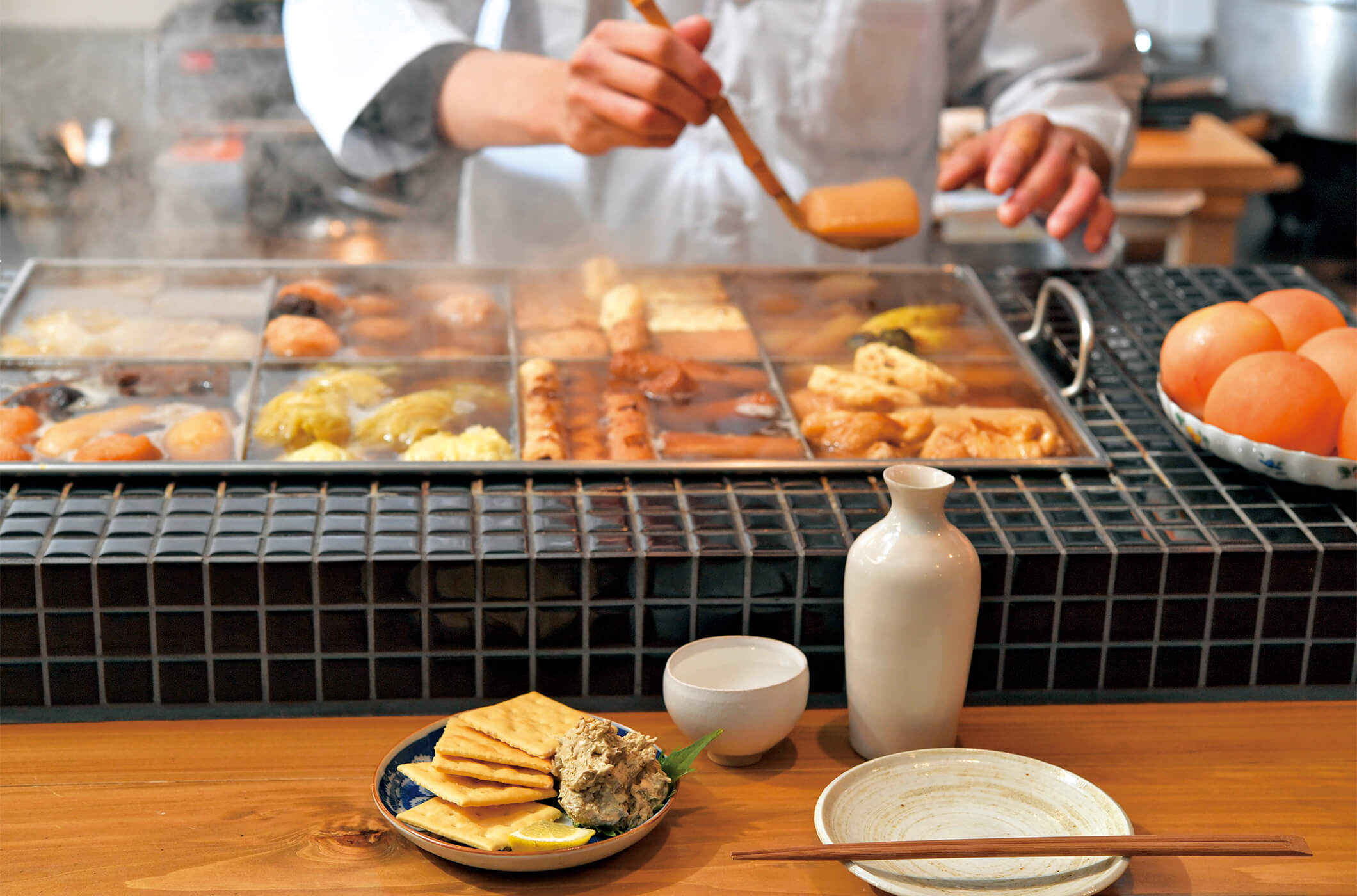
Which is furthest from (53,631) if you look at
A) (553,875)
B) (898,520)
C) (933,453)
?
(933,453)

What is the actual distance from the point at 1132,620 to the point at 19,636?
1.11 metres

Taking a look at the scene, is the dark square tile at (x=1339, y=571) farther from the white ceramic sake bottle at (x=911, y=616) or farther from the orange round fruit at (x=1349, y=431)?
the white ceramic sake bottle at (x=911, y=616)

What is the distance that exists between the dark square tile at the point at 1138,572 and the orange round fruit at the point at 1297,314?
345 mm

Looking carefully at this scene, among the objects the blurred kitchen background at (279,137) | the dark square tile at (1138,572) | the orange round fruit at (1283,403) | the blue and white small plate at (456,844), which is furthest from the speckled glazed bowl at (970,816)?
the blurred kitchen background at (279,137)

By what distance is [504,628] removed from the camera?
1.19 metres

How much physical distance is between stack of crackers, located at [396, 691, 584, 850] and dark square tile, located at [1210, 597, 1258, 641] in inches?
27.4

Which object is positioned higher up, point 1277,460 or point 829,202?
point 829,202

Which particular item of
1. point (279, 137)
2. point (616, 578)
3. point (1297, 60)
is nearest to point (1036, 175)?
point (616, 578)

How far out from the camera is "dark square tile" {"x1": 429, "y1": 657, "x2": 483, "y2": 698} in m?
1.20

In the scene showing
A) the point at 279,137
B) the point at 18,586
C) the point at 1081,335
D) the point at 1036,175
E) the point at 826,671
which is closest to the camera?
the point at 18,586

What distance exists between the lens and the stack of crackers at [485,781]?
0.95m

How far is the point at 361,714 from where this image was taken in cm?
121

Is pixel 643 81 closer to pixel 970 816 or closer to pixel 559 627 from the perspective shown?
pixel 559 627

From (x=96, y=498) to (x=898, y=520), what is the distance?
0.82 metres
